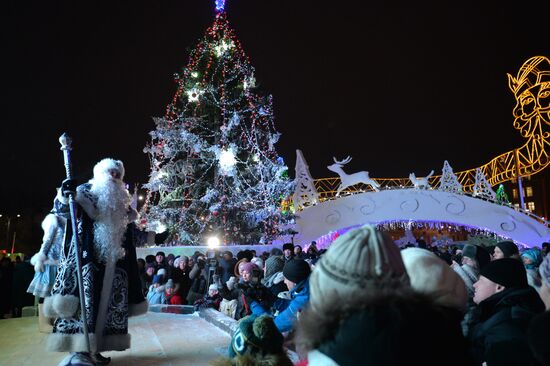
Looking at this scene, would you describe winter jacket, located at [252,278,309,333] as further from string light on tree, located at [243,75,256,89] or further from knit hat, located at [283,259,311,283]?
string light on tree, located at [243,75,256,89]

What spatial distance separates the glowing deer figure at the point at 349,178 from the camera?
2255 centimetres

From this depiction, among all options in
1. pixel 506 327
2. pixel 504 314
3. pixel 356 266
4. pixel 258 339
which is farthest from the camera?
pixel 258 339

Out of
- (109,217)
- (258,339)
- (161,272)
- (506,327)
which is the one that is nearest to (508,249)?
(506,327)

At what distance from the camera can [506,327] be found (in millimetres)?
2398

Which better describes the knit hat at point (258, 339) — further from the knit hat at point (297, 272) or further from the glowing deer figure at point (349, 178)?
the glowing deer figure at point (349, 178)

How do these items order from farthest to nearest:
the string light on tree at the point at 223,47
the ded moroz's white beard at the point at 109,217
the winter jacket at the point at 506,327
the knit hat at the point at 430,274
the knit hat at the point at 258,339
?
1. the string light on tree at the point at 223,47
2. the ded moroz's white beard at the point at 109,217
3. the knit hat at the point at 258,339
4. the winter jacket at the point at 506,327
5. the knit hat at the point at 430,274

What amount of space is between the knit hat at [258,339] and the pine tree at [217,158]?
14187mm

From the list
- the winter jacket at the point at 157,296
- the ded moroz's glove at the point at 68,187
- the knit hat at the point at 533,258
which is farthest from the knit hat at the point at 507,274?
the winter jacket at the point at 157,296

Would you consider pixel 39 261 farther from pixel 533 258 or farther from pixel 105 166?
pixel 533 258

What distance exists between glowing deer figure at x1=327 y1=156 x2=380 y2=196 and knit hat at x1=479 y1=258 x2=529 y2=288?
19.9m

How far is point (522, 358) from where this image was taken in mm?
2148

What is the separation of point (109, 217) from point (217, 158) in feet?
43.4

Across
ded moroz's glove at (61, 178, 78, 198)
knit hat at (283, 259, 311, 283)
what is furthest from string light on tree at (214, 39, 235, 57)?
knit hat at (283, 259, 311, 283)

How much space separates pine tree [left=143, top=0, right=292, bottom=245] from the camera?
57.1 feet
